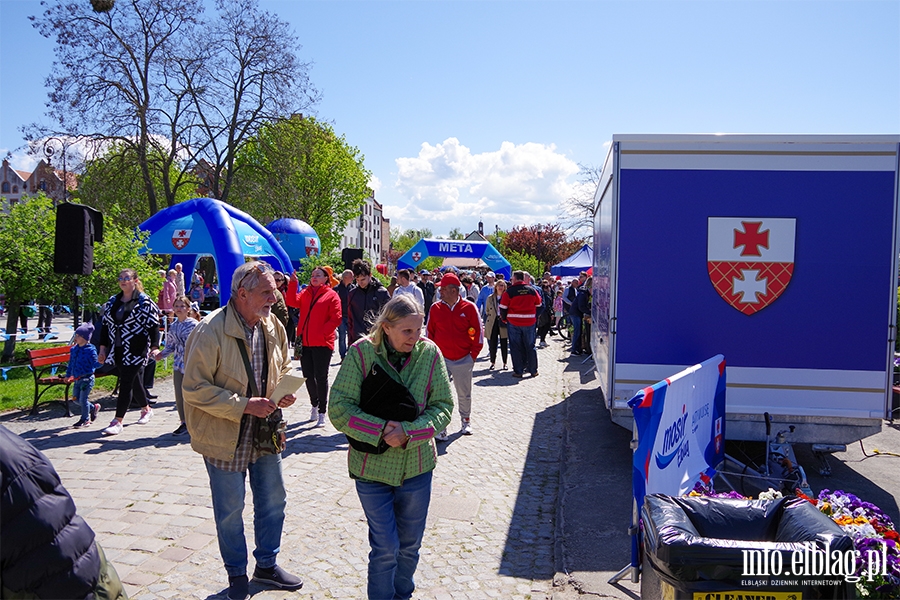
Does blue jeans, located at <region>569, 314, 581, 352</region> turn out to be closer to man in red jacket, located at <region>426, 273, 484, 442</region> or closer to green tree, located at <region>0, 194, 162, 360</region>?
man in red jacket, located at <region>426, 273, 484, 442</region>

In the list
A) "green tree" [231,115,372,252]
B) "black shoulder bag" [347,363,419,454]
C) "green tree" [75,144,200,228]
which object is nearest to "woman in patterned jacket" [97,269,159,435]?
"black shoulder bag" [347,363,419,454]

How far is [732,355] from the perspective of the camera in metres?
6.11

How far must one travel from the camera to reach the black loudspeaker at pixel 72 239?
9812mm

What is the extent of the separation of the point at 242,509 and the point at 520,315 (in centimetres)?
850

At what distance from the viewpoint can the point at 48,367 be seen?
8.85 metres

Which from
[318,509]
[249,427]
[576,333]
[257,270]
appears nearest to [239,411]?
[249,427]

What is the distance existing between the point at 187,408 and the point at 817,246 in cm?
542

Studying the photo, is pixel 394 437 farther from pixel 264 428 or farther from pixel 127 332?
pixel 127 332

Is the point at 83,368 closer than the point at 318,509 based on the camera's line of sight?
No

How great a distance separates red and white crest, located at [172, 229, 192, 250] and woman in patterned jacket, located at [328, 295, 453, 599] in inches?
620

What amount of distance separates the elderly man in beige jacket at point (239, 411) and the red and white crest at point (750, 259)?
13.7 ft

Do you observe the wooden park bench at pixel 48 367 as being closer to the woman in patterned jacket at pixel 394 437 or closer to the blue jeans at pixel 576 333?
the woman in patterned jacket at pixel 394 437

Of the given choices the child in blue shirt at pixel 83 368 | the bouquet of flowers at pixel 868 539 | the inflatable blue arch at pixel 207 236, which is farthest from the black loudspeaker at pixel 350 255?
the bouquet of flowers at pixel 868 539

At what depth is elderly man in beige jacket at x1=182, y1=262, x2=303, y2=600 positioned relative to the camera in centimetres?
354
